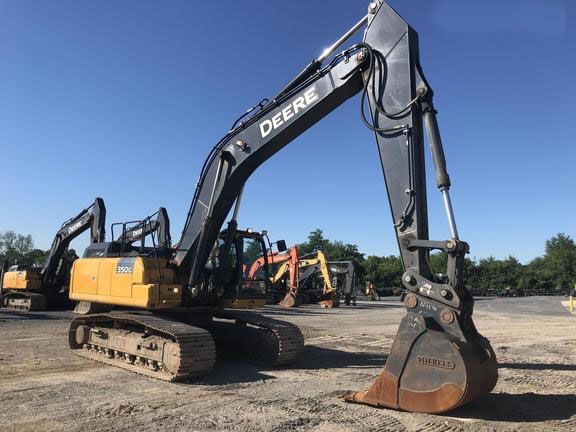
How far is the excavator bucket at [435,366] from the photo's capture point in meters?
5.20

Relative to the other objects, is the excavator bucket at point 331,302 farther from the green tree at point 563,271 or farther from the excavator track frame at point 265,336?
the green tree at point 563,271

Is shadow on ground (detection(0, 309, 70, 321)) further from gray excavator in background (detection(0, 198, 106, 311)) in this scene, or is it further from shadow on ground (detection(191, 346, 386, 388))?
shadow on ground (detection(191, 346, 386, 388))

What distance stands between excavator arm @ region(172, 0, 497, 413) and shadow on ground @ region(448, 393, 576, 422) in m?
0.49

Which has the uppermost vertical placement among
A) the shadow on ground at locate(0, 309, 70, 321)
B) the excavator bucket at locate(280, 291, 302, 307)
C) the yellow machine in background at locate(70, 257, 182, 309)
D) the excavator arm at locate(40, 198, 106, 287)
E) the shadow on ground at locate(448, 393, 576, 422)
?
the excavator arm at locate(40, 198, 106, 287)

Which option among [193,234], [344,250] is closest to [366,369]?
[193,234]

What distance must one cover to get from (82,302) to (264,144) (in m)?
5.68

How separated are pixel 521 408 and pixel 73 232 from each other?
1752cm

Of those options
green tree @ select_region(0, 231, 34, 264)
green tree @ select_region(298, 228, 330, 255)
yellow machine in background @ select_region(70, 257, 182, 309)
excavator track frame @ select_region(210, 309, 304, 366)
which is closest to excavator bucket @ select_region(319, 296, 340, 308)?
excavator track frame @ select_region(210, 309, 304, 366)

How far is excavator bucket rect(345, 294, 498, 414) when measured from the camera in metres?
5.20

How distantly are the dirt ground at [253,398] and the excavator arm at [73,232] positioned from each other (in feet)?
24.6

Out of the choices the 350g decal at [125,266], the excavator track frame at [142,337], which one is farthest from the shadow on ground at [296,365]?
the 350g decal at [125,266]

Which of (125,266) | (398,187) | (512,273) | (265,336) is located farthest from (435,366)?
(512,273)

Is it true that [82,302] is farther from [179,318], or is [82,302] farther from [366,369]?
[366,369]

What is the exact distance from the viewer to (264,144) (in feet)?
28.2
